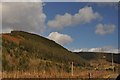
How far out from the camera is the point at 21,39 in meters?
33.2

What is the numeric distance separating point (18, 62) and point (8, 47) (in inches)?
91.4

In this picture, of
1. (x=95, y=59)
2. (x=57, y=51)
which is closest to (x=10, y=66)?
(x=57, y=51)

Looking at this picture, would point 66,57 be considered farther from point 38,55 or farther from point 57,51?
point 38,55

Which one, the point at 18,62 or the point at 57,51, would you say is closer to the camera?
the point at 18,62

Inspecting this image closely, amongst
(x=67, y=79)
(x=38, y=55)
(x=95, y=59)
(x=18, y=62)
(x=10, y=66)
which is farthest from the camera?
(x=95, y=59)

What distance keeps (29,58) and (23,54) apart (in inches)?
26.4

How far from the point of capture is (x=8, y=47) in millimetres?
27703

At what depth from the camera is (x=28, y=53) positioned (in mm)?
29859

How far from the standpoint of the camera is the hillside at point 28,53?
25680 mm

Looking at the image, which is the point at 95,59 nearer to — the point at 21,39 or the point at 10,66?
the point at 21,39

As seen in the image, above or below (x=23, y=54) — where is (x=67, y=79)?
below

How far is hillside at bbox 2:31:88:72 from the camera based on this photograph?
25680 mm

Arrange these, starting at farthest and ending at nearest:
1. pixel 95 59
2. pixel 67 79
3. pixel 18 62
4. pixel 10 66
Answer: pixel 95 59, pixel 18 62, pixel 10 66, pixel 67 79

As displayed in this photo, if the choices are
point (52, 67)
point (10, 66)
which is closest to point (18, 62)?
point (10, 66)
